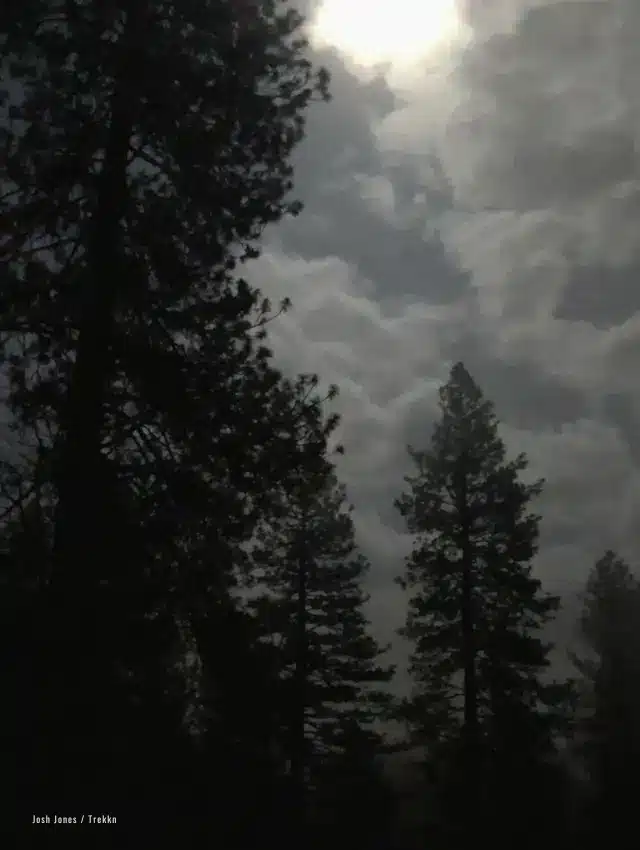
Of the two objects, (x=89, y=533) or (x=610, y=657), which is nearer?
(x=89, y=533)

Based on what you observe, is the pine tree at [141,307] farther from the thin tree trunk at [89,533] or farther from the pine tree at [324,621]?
the pine tree at [324,621]

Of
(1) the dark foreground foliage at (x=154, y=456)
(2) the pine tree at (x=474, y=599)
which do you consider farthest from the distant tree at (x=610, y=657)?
(1) the dark foreground foliage at (x=154, y=456)

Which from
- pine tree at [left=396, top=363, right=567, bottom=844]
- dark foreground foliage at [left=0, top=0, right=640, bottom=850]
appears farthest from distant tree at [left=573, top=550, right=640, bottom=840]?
dark foreground foliage at [left=0, top=0, right=640, bottom=850]

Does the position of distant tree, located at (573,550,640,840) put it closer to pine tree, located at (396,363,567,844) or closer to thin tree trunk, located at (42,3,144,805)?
pine tree, located at (396,363,567,844)

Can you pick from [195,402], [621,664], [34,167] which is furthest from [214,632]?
[621,664]

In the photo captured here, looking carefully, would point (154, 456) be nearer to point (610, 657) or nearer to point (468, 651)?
point (468, 651)

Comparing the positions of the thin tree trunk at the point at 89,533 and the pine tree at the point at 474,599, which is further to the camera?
Result: the pine tree at the point at 474,599

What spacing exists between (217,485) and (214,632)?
6.10 feet

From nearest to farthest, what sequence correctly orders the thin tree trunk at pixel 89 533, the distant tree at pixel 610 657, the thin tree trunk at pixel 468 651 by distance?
the thin tree trunk at pixel 89 533 → the thin tree trunk at pixel 468 651 → the distant tree at pixel 610 657

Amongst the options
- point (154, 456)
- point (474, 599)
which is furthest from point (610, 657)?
point (154, 456)

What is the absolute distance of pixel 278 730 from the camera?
971 centimetres

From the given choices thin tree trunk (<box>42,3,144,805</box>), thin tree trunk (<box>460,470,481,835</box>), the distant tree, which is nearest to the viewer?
thin tree trunk (<box>42,3,144,805</box>)

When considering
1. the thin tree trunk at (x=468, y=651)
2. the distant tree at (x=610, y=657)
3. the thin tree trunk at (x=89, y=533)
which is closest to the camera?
the thin tree trunk at (x=89, y=533)

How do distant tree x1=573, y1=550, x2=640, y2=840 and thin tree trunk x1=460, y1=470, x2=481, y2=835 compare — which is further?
distant tree x1=573, y1=550, x2=640, y2=840
